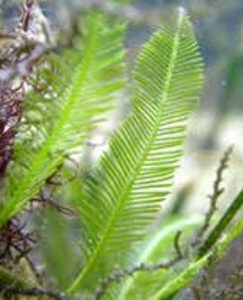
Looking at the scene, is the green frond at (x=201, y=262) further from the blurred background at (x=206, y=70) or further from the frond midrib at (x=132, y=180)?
the blurred background at (x=206, y=70)

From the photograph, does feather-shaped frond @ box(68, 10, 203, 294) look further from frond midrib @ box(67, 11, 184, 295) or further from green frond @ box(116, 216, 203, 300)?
green frond @ box(116, 216, 203, 300)

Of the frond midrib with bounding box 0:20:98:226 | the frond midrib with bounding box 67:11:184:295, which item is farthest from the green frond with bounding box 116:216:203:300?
the frond midrib with bounding box 0:20:98:226

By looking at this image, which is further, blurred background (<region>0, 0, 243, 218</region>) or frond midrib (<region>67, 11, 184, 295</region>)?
frond midrib (<region>67, 11, 184, 295</region>)

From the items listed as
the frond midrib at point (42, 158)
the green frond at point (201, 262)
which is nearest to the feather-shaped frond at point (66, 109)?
the frond midrib at point (42, 158)

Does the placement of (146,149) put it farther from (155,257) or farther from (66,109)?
(155,257)

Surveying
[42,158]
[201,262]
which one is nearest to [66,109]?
[42,158]

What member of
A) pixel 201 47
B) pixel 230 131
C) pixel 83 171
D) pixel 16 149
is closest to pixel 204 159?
pixel 230 131
